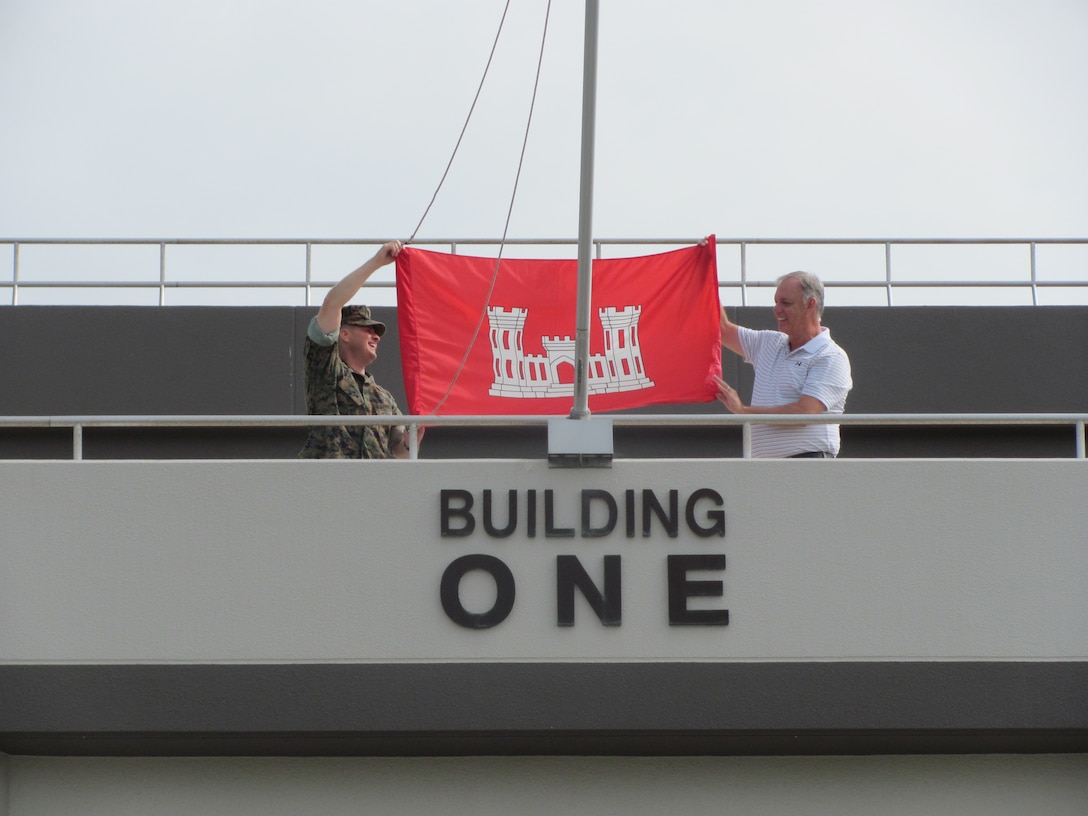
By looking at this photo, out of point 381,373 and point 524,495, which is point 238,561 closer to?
point 524,495

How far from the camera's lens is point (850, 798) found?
6926 mm

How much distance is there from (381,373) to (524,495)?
3591mm

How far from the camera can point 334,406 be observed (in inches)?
283

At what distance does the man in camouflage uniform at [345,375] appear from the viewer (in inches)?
275

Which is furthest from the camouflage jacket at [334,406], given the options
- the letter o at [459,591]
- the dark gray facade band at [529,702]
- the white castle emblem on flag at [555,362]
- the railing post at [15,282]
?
the railing post at [15,282]

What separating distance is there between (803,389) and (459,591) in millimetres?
2135

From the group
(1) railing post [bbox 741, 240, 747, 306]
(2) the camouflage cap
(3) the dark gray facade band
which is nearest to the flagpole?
(2) the camouflage cap

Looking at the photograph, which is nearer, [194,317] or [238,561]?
[238,561]

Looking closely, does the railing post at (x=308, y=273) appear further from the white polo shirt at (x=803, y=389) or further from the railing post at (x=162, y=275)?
the white polo shirt at (x=803, y=389)

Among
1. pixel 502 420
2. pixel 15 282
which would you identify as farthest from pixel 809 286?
pixel 15 282

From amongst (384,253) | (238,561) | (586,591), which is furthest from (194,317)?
(586,591)

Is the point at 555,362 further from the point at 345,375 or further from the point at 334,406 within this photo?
the point at 334,406

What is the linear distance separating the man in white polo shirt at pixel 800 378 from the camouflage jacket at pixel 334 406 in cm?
204

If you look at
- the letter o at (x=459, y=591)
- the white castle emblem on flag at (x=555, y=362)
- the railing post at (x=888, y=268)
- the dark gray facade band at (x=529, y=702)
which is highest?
the railing post at (x=888, y=268)
